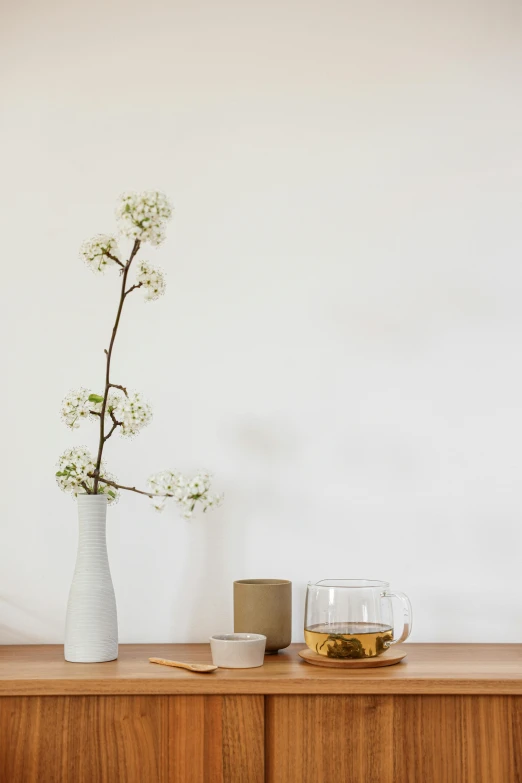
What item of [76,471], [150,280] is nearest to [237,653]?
[76,471]

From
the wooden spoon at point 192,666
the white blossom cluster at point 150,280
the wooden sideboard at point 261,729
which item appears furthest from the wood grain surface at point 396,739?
the white blossom cluster at point 150,280

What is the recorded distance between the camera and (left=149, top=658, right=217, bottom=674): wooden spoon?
1.16m

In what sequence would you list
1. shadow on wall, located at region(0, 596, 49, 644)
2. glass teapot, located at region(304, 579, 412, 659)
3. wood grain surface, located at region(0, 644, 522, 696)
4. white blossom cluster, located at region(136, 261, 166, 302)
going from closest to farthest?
wood grain surface, located at region(0, 644, 522, 696) < glass teapot, located at region(304, 579, 412, 659) < white blossom cluster, located at region(136, 261, 166, 302) < shadow on wall, located at region(0, 596, 49, 644)

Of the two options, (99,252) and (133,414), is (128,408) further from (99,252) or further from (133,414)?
(99,252)

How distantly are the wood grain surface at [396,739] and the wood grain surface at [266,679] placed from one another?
0.9 inches

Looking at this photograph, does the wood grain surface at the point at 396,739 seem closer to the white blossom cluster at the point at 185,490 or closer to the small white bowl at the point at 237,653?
the small white bowl at the point at 237,653

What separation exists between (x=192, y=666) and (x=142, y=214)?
0.75 metres

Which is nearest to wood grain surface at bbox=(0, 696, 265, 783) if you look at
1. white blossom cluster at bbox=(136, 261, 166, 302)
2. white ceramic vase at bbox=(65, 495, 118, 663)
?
white ceramic vase at bbox=(65, 495, 118, 663)

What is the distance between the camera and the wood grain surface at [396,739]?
1109 millimetres

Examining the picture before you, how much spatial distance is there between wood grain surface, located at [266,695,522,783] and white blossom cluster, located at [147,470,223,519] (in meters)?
0.33

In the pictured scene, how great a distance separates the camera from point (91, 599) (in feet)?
4.20

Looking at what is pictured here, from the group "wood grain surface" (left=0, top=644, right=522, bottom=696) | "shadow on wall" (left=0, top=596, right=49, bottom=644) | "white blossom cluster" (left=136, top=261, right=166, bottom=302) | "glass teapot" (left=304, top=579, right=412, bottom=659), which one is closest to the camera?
"wood grain surface" (left=0, top=644, right=522, bottom=696)

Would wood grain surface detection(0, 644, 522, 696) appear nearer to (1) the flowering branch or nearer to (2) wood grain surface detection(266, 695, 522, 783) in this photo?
(2) wood grain surface detection(266, 695, 522, 783)

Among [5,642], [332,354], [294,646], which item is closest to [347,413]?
[332,354]
